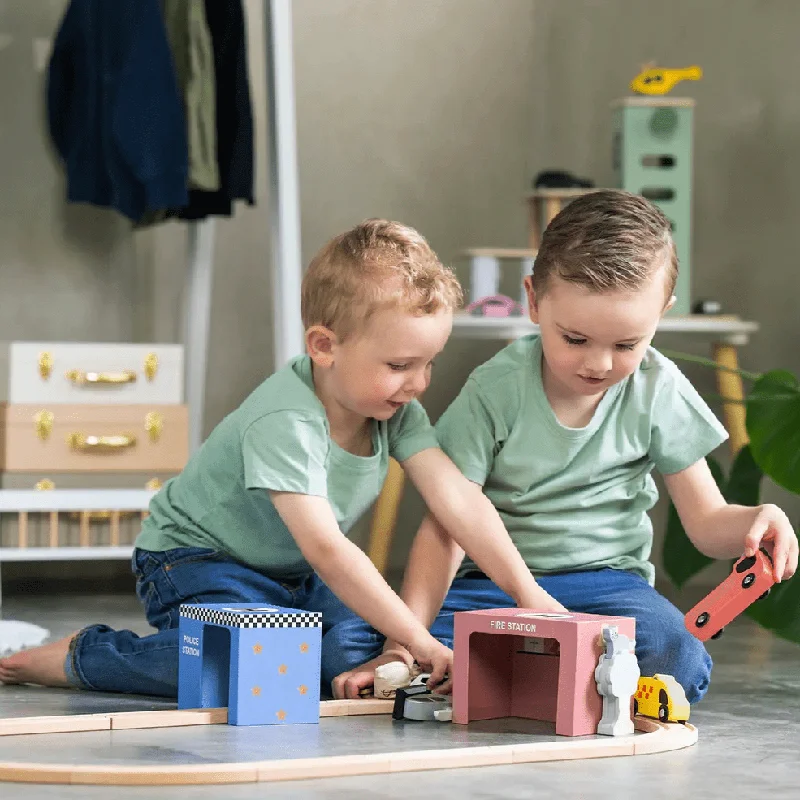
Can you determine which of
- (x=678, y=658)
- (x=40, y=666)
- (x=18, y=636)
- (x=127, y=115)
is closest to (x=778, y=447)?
(x=678, y=658)

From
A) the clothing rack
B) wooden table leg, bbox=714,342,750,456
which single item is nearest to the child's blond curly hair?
the clothing rack

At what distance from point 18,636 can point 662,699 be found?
1.00 m

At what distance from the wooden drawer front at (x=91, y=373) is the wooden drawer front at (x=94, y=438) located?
21 millimetres

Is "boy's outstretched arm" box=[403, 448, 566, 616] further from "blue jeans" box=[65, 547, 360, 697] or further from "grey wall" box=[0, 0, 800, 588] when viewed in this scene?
"grey wall" box=[0, 0, 800, 588]

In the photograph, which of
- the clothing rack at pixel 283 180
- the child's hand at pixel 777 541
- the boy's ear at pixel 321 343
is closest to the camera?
the child's hand at pixel 777 541

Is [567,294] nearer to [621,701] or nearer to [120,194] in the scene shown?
[621,701]

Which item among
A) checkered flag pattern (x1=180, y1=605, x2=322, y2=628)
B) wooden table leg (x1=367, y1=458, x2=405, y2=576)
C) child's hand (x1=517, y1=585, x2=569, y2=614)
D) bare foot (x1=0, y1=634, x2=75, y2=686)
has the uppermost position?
checkered flag pattern (x1=180, y1=605, x2=322, y2=628)

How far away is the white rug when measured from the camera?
1.87 meters

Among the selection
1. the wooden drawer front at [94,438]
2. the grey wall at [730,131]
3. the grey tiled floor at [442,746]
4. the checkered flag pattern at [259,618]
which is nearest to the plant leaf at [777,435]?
the grey tiled floor at [442,746]

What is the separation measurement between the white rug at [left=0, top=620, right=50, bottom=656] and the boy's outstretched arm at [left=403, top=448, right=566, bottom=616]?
649 mm

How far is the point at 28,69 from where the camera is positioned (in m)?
3.08

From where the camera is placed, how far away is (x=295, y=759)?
109 centimetres

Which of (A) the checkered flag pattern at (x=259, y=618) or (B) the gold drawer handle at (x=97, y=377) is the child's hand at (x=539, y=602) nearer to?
(A) the checkered flag pattern at (x=259, y=618)

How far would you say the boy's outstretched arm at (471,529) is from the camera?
1.43m
